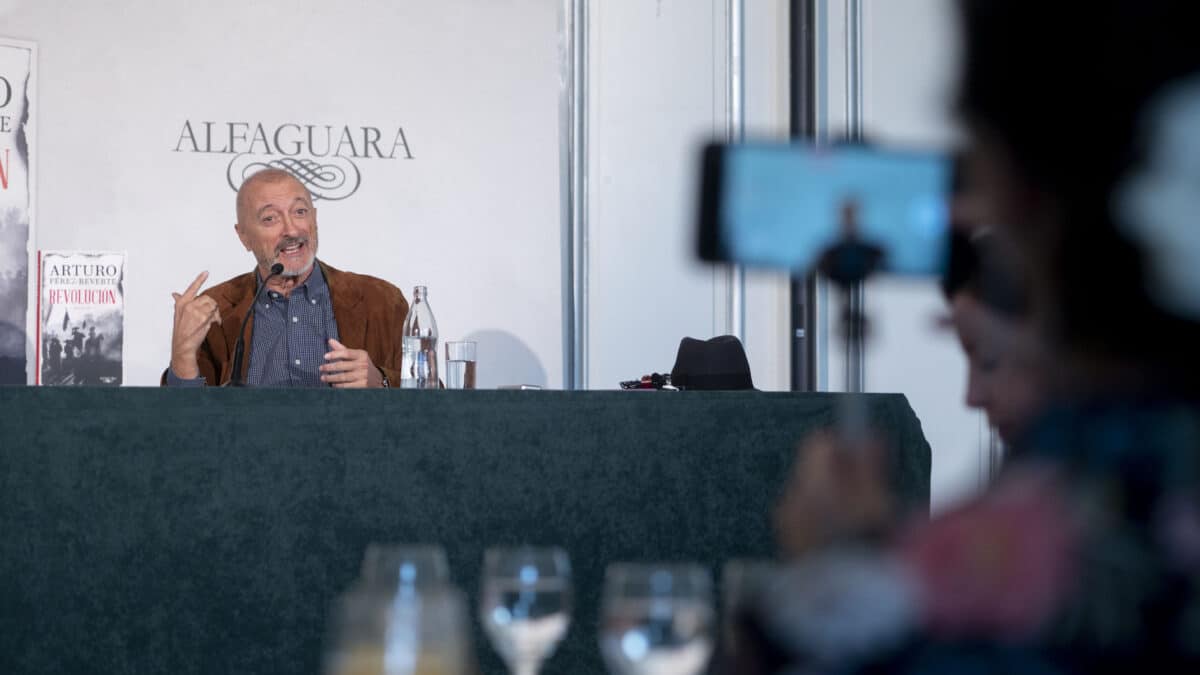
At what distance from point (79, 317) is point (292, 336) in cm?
148

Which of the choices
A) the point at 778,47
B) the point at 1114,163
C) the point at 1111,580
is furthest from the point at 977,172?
the point at 778,47

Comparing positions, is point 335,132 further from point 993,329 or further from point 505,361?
point 993,329

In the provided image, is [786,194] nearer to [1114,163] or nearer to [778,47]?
[1114,163]

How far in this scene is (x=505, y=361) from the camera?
191 inches

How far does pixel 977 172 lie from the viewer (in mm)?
518

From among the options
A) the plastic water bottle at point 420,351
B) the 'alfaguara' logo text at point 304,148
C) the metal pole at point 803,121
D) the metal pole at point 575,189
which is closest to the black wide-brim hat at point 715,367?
the plastic water bottle at point 420,351

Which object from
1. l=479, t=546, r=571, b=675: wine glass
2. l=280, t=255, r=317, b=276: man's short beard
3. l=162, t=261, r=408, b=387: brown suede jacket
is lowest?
l=479, t=546, r=571, b=675: wine glass

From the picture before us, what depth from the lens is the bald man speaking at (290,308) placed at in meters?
3.39

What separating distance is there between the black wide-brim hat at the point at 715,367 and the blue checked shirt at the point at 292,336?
981 millimetres

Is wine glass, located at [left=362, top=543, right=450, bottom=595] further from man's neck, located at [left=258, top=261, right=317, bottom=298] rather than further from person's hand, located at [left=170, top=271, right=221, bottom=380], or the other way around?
man's neck, located at [left=258, top=261, right=317, bottom=298]

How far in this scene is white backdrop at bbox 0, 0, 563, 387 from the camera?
4.56 meters

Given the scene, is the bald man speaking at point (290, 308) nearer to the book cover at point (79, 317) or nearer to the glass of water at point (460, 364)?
the glass of water at point (460, 364)

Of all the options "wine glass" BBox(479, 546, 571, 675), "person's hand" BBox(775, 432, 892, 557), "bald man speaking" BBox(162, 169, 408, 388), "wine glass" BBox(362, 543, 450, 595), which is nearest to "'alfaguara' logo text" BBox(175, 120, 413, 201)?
"bald man speaking" BBox(162, 169, 408, 388)

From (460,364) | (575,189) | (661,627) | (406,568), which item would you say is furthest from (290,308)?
(661,627)
